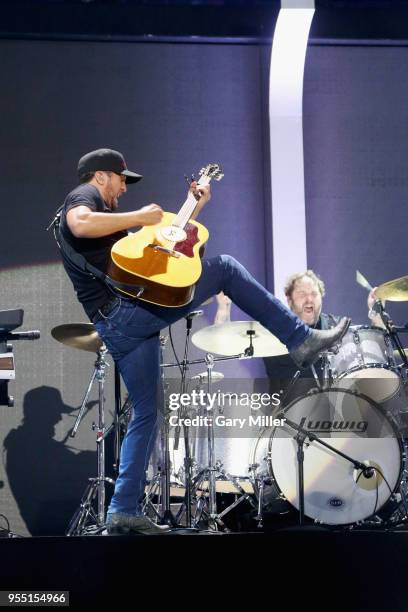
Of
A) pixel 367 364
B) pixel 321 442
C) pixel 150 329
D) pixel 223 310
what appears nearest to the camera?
pixel 150 329

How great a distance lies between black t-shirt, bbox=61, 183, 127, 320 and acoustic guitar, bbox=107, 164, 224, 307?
0.11 metres

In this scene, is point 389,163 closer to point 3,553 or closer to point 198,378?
point 198,378

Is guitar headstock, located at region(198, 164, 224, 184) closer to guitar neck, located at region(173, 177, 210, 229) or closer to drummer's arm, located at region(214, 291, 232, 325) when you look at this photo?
guitar neck, located at region(173, 177, 210, 229)

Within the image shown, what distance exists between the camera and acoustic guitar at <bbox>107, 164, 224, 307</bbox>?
340cm

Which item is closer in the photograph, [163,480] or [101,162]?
[101,162]

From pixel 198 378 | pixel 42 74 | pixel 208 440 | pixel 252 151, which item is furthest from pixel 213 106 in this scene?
pixel 208 440

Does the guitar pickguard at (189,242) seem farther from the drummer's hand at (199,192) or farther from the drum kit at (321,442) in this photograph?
the drum kit at (321,442)

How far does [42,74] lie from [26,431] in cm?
261

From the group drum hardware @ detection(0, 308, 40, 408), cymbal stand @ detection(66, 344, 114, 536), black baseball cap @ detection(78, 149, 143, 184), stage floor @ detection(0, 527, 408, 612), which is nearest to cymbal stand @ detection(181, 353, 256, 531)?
cymbal stand @ detection(66, 344, 114, 536)

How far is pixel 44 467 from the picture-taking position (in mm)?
6016

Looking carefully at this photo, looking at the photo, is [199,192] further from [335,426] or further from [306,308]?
[306,308]

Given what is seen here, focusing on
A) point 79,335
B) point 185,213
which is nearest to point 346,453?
point 185,213

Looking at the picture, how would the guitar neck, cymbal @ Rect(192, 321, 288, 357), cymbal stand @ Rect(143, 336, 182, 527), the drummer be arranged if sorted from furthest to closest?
cymbal @ Rect(192, 321, 288, 357) < the drummer < cymbal stand @ Rect(143, 336, 182, 527) < the guitar neck

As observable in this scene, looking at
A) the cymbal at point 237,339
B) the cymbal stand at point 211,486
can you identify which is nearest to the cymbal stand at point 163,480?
the cymbal stand at point 211,486
